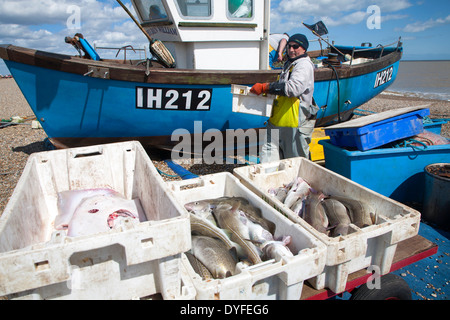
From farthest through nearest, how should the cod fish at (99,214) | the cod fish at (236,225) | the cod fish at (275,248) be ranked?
the cod fish at (99,214)
the cod fish at (236,225)
the cod fish at (275,248)

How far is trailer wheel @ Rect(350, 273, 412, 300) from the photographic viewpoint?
1.91 m

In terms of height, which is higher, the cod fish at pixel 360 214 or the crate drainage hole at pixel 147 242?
the crate drainage hole at pixel 147 242

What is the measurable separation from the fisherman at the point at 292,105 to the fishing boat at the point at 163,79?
1377 mm

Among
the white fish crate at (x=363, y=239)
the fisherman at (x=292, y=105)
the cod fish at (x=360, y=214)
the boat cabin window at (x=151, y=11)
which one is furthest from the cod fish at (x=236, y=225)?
the boat cabin window at (x=151, y=11)

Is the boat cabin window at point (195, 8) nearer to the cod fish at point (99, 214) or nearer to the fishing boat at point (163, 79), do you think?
the fishing boat at point (163, 79)

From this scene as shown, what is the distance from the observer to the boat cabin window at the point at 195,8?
198 inches

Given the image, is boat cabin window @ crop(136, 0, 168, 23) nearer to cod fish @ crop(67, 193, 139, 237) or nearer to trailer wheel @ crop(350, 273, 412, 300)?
cod fish @ crop(67, 193, 139, 237)

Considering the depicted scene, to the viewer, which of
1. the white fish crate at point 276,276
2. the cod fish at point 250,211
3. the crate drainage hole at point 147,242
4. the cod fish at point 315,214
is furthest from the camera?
the cod fish at point 315,214

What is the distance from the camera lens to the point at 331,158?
391 cm

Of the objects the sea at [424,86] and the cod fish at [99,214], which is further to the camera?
the sea at [424,86]

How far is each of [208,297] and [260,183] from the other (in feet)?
5.56

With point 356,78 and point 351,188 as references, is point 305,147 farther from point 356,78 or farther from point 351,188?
point 356,78

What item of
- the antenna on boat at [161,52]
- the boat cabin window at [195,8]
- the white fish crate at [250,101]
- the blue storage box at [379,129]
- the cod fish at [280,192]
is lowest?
the cod fish at [280,192]

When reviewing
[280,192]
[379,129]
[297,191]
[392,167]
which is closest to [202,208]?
[280,192]
